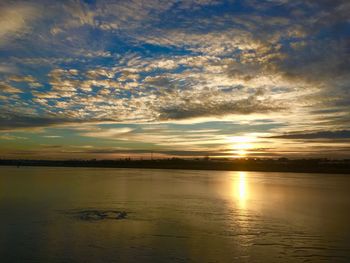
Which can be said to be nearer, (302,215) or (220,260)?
(220,260)

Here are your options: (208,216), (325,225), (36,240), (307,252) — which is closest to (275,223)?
(325,225)

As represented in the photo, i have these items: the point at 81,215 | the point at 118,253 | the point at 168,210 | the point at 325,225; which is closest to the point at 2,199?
the point at 81,215

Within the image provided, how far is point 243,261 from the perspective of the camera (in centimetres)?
980

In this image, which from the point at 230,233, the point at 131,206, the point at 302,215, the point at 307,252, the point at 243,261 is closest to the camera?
the point at 243,261

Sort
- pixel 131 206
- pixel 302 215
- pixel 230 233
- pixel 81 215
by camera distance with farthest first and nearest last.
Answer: pixel 131 206, pixel 302 215, pixel 81 215, pixel 230 233

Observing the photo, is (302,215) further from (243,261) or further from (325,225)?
(243,261)

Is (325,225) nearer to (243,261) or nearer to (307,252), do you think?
(307,252)

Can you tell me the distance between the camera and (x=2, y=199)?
850 inches

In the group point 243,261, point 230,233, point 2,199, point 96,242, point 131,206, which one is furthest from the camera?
point 2,199

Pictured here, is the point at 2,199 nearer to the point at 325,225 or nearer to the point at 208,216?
the point at 208,216

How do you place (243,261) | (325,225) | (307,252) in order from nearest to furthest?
(243,261) < (307,252) < (325,225)

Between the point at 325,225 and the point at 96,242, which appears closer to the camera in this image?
the point at 96,242

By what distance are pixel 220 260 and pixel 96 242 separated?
416 cm

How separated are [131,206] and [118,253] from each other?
30.3ft
